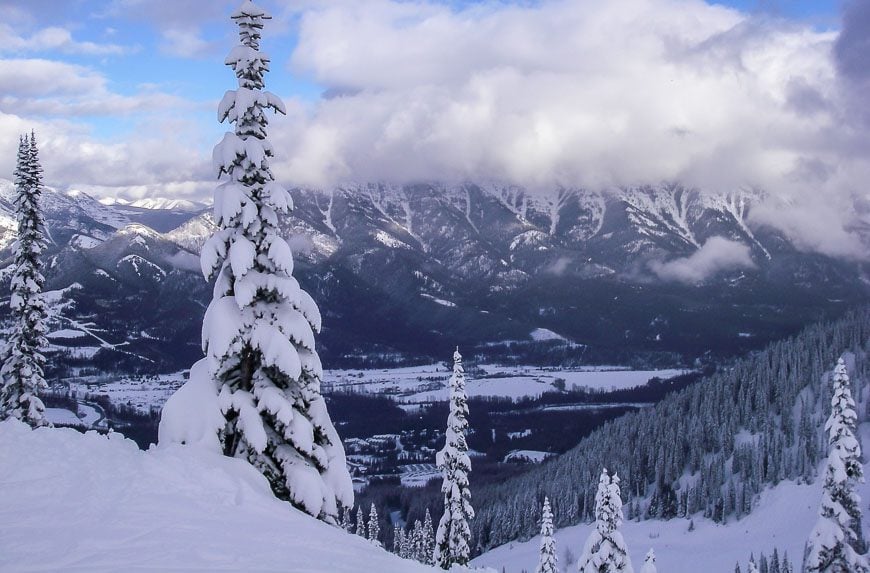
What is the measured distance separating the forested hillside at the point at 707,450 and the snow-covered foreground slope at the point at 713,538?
3.28 m

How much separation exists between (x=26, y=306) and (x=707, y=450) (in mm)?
137091

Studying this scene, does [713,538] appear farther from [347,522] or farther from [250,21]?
[250,21]

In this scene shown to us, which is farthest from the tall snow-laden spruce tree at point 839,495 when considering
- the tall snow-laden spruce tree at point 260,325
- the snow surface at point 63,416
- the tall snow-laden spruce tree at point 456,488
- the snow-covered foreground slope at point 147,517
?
the snow surface at point 63,416

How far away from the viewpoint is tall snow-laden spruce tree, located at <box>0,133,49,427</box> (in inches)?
1324

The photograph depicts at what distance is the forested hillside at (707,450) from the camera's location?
125 metres

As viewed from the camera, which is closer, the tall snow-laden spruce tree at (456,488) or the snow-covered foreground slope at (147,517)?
the snow-covered foreground slope at (147,517)

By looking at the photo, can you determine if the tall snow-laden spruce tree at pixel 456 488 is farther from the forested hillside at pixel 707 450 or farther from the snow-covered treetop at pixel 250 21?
the forested hillside at pixel 707 450

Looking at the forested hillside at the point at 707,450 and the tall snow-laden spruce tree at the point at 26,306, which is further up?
the tall snow-laden spruce tree at the point at 26,306

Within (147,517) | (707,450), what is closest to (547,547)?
(147,517)

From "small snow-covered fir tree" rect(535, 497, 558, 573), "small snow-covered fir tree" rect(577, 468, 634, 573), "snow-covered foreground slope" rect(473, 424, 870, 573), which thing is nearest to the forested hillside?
"snow-covered foreground slope" rect(473, 424, 870, 573)

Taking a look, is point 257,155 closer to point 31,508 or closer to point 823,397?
point 31,508

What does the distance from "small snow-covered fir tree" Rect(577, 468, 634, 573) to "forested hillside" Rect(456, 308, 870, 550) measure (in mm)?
90820

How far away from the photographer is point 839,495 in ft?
107

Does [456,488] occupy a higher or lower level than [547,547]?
higher
